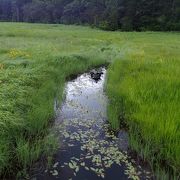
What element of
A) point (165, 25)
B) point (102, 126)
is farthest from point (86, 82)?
point (165, 25)

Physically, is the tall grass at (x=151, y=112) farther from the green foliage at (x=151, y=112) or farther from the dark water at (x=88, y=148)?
the dark water at (x=88, y=148)

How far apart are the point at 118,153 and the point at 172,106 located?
217 centimetres

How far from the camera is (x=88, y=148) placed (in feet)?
20.1

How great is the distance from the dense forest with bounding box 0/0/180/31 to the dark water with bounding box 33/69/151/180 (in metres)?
48.5

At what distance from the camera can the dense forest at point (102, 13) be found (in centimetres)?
5706

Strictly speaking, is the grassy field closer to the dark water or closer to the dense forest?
the dark water

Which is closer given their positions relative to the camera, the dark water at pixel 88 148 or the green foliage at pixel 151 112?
the dark water at pixel 88 148

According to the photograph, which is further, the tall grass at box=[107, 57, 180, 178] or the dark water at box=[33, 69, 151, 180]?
the tall grass at box=[107, 57, 180, 178]

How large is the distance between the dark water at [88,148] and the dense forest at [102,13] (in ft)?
159

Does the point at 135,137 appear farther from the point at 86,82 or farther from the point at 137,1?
the point at 137,1

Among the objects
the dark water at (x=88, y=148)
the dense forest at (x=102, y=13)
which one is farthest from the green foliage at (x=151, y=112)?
the dense forest at (x=102, y=13)

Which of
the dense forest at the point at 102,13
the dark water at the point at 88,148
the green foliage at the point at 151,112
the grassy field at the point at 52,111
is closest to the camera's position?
the dark water at the point at 88,148

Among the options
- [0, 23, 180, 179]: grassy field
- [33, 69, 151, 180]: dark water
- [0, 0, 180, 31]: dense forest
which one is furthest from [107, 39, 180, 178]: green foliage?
[0, 0, 180, 31]: dense forest

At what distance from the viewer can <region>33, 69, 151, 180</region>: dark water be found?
17.0 feet
